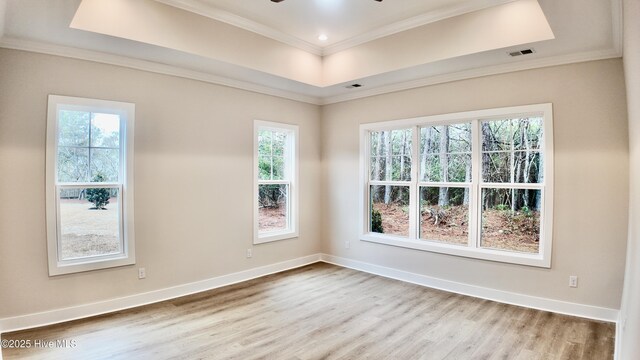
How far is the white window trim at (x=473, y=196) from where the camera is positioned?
3.63 metres

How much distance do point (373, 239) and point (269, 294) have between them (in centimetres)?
176

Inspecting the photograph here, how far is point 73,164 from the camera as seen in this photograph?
11.3ft

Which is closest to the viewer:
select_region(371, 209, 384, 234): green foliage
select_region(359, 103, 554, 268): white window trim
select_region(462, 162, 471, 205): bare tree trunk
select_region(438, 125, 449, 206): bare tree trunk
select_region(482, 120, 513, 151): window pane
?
select_region(359, 103, 554, 268): white window trim

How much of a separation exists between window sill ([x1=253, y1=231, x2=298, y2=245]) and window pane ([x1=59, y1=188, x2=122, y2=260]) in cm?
176

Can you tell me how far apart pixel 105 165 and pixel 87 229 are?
0.68m

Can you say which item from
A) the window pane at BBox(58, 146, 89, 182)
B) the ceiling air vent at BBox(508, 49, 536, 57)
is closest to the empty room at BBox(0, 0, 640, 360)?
the window pane at BBox(58, 146, 89, 182)

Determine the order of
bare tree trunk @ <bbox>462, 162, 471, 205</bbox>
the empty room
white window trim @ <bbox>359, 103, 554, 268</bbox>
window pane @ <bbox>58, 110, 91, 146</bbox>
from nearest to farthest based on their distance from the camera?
the empty room, window pane @ <bbox>58, 110, 91, 146</bbox>, white window trim @ <bbox>359, 103, 554, 268</bbox>, bare tree trunk @ <bbox>462, 162, 471, 205</bbox>

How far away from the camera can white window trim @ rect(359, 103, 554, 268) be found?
143 inches

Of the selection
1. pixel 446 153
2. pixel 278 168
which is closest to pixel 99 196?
pixel 278 168

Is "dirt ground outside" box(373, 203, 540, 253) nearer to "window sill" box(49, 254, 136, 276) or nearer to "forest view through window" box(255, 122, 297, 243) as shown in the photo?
"forest view through window" box(255, 122, 297, 243)

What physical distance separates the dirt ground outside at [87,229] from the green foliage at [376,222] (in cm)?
337

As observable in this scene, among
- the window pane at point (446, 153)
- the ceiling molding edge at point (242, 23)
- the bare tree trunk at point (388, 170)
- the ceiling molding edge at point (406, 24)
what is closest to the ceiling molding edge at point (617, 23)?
the ceiling molding edge at point (406, 24)

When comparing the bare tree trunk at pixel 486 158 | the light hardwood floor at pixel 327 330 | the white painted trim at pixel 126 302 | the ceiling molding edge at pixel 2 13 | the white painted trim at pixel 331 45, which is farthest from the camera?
the bare tree trunk at pixel 486 158

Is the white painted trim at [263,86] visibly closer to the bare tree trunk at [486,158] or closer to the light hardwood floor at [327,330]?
the bare tree trunk at [486,158]
